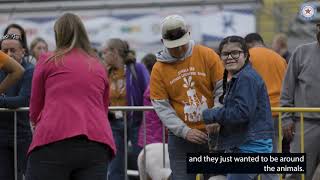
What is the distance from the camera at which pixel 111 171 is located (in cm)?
876

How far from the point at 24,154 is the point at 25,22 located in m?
14.4

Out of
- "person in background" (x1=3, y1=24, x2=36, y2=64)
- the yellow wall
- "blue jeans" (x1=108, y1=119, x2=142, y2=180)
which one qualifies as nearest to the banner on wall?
the yellow wall

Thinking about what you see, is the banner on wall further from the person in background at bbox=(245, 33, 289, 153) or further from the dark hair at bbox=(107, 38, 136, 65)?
the person in background at bbox=(245, 33, 289, 153)

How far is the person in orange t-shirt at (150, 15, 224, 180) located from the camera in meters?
6.51

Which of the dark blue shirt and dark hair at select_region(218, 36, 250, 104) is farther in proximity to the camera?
dark hair at select_region(218, 36, 250, 104)

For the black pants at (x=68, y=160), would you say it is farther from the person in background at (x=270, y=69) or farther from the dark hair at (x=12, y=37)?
the person in background at (x=270, y=69)

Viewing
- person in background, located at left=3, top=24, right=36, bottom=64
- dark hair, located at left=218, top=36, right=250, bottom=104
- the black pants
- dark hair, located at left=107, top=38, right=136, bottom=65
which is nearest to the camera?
the black pants

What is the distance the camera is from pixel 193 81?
257 inches

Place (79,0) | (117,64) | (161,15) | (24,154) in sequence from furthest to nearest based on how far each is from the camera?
(79,0)
(161,15)
(117,64)
(24,154)

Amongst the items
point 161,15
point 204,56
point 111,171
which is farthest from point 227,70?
point 161,15

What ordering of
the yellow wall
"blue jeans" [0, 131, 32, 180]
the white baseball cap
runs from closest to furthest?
the white baseball cap < "blue jeans" [0, 131, 32, 180] < the yellow wall

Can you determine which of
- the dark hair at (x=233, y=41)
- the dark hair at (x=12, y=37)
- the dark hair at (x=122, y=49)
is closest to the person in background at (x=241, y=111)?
the dark hair at (x=233, y=41)

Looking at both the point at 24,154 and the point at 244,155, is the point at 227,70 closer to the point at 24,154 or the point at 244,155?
the point at 244,155

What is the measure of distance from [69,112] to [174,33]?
136cm
